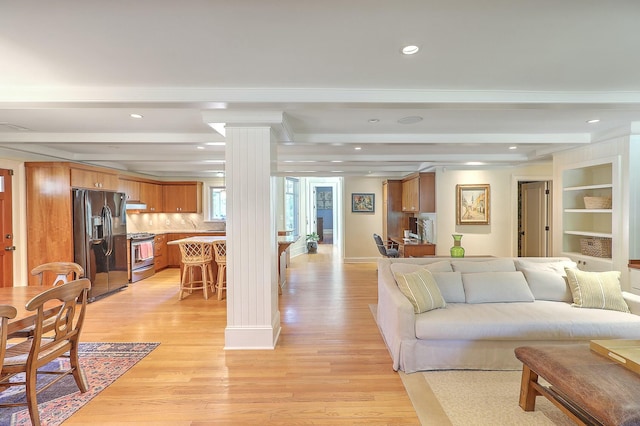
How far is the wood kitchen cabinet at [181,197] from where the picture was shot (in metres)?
7.62

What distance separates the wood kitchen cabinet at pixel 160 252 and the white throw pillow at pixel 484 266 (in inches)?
243

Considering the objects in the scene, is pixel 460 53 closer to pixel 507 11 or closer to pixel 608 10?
pixel 507 11

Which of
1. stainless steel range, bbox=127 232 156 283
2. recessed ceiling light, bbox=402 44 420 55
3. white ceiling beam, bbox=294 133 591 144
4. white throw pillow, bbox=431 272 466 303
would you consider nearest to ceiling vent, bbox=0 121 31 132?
stainless steel range, bbox=127 232 156 283

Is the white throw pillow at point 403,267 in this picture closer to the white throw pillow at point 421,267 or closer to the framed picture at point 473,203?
the white throw pillow at point 421,267

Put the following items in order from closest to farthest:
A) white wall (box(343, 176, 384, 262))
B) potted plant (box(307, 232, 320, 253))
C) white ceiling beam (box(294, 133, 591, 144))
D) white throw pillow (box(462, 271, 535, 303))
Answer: white throw pillow (box(462, 271, 535, 303)) < white ceiling beam (box(294, 133, 591, 144)) < white wall (box(343, 176, 384, 262)) < potted plant (box(307, 232, 320, 253))

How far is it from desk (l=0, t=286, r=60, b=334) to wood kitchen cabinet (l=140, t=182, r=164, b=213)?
4579 millimetres

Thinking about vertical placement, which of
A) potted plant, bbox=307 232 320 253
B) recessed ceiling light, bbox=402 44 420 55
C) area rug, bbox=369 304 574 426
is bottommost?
area rug, bbox=369 304 574 426

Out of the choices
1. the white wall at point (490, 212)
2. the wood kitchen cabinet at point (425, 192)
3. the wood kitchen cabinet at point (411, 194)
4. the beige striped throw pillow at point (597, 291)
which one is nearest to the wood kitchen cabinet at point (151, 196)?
the wood kitchen cabinet at point (411, 194)

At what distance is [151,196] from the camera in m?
7.19

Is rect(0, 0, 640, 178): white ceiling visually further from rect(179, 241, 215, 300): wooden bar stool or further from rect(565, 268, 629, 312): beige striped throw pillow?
rect(179, 241, 215, 300): wooden bar stool

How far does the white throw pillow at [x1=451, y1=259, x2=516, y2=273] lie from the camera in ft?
11.2

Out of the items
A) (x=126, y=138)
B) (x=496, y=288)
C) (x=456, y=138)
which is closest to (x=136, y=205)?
Result: (x=126, y=138)

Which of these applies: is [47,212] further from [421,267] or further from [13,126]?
[421,267]

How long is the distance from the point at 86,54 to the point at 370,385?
10.2 ft
